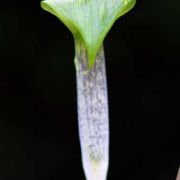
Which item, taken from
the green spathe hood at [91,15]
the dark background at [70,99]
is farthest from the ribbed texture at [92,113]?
the dark background at [70,99]

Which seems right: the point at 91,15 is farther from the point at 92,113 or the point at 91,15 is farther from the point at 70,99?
the point at 70,99

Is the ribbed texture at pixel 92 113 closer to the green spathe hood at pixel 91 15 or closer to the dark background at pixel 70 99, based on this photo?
the green spathe hood at pixel 91 15

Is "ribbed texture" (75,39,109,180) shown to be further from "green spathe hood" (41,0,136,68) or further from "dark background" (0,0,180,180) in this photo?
"dark background" (0,0,180,180)

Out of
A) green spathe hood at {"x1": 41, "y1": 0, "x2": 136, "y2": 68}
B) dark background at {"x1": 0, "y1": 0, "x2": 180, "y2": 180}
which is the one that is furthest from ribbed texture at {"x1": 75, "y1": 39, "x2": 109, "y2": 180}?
dark background at {"x1": 0, "y1": 0, "x2": 180, "y2": 180}

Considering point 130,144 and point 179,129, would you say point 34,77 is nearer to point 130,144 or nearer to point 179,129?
point 130,144

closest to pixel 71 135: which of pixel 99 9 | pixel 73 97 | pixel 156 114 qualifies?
pixel 73 97

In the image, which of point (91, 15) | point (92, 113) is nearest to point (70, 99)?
point (92, 113)
